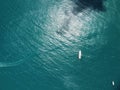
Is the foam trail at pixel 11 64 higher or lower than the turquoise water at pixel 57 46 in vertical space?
lower

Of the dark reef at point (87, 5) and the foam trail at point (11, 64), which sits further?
the dark reef at point (87, 5)

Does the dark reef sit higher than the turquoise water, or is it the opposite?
the dark reef

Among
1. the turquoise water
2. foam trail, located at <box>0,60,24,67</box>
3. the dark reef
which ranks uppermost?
the dark reef

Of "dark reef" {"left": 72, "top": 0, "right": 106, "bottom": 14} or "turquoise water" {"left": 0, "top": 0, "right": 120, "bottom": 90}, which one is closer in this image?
"turquoise water" {"left": 0, "top": 0, "right": 120, "bottom": 90}

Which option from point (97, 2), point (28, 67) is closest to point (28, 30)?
point (28, 67)

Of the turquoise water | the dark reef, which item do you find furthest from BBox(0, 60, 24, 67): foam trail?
the dark reef

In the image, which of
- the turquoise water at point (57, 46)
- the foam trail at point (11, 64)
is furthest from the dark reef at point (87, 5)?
the foam trail at point (11, 64)

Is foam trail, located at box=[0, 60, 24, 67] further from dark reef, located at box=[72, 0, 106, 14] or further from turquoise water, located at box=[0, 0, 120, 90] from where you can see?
dark reef, located at box=[72, 0, 106, 14]

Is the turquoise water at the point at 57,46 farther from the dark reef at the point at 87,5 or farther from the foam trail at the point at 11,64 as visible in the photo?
the dark reef at the point at 87,5

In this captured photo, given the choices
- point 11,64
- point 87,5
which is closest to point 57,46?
point 11,64

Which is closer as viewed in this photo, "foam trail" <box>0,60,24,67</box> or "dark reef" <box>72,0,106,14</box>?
"foam trail" <box>0,60,24,67</box>
